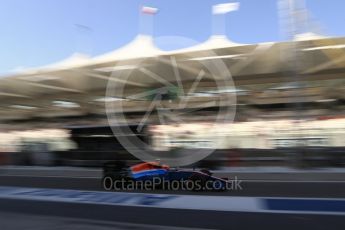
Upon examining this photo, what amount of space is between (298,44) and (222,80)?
6.92 meters

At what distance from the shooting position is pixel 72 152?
83.9 ft

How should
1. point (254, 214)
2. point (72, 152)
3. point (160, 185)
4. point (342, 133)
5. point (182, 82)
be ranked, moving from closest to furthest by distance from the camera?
point (254, 214), point (160, 185), point (342, 133), point (72, 152), point (182, 82)

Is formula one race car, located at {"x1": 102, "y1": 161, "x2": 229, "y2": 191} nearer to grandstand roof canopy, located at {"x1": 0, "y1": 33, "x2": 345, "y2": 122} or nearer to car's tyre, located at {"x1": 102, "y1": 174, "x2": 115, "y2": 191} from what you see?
car's tyre, located at {"x1": 102, "y1": 174, "x2": 115, "y2": 191}

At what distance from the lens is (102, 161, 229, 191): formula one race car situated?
39.7ft

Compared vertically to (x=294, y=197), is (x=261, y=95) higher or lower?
higher

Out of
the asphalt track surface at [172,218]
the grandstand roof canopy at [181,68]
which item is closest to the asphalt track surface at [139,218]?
the asphalt track surface at [172,218]

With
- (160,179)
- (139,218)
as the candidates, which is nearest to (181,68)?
(160,179)

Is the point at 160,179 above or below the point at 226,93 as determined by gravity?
below

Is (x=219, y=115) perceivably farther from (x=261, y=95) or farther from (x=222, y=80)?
(x=222, y=80)

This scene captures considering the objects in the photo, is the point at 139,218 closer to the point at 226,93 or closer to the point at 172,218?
the point at 172,218

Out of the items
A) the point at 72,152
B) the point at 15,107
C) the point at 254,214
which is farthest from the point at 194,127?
the point at 254,214

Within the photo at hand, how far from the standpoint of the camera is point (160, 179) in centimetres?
1247

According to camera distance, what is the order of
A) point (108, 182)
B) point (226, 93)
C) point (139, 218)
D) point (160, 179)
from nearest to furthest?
point (139, 218) < point (160, 179) < point (108, 182) < point (226, 93)

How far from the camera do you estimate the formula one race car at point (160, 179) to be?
39.7ft
